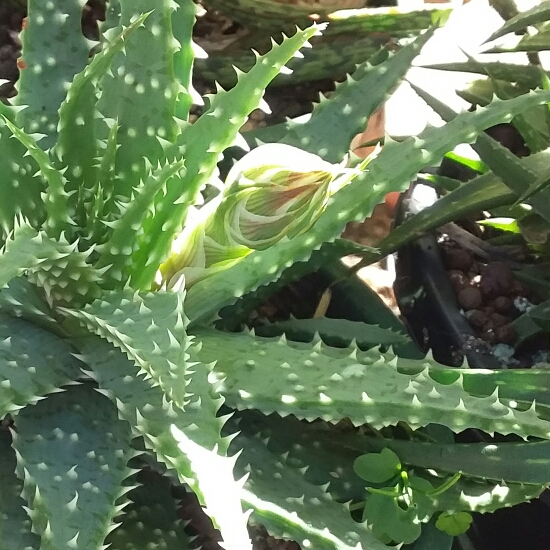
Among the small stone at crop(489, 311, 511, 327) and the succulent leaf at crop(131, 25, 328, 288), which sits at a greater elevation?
the succulent leaf at crop(131, 25, 328, 288)

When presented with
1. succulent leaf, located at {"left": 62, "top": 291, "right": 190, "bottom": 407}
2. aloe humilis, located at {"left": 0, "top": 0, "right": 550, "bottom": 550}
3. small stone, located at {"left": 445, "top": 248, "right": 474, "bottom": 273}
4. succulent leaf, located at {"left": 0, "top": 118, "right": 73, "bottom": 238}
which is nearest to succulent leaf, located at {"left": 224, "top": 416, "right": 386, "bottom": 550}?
aloe humilis, located at {"left": 0, "top": 0, "right": 550, "bottom": 550}

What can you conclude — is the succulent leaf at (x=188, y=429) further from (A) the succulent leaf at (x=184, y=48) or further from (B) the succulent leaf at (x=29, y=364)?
(A) the succulent leaf at (x=184, y=48)

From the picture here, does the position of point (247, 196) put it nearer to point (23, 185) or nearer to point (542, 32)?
point (23, 185)

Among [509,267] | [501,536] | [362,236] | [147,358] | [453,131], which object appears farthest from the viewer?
[362,236]

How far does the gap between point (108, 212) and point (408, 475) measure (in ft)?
1.01

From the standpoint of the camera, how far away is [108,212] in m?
0.49

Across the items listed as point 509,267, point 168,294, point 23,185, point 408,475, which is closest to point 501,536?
point 408,475

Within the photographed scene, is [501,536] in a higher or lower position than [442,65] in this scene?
lower

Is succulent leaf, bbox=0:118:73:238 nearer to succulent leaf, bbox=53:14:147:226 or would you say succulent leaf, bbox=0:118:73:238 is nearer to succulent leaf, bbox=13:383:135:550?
succulent leaf, bbox=53:14:147:226

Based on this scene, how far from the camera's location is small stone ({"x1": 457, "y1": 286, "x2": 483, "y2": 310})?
68cm

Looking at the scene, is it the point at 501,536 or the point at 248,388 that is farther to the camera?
the point at 501,536

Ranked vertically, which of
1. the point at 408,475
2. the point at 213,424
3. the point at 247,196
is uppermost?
the point at 247,196

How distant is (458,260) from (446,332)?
4.1 inches

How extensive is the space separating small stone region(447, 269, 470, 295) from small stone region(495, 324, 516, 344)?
0.06 m
